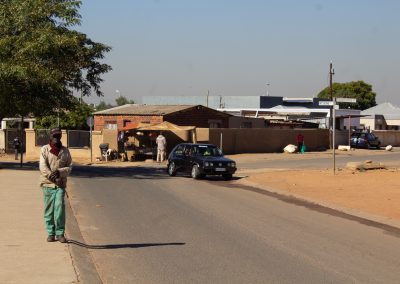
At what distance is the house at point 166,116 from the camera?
161ft

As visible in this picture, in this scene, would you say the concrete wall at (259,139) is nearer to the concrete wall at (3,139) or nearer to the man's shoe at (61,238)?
the concrete wall at (3,139)

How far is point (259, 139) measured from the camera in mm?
48531

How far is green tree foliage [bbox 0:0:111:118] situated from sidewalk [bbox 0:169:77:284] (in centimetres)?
1042

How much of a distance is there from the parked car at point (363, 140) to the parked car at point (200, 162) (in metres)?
35.8

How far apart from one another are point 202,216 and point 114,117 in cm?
4043

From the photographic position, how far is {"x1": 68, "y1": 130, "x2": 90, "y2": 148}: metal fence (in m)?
45.2

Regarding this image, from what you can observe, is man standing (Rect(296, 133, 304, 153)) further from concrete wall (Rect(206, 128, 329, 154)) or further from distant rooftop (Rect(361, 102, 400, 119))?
distant rooftop (Rect(361, 102, 400, 119))

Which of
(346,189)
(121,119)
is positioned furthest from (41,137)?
(346,189)

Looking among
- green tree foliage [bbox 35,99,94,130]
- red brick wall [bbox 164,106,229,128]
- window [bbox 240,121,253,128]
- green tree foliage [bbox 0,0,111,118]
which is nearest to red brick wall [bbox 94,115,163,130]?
red brick wall [bbox 164,106,229,128]

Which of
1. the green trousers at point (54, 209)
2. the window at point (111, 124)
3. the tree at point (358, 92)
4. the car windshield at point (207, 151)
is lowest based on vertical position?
the green trousers at point (54, 209)

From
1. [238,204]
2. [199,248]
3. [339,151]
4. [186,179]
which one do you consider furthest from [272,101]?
[199,248]

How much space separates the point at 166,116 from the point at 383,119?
47.9 meters

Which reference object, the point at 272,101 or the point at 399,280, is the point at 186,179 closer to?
the point at 399,280

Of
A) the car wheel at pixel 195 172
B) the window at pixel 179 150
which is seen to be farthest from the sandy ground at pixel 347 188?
the window at pixel 179 150
